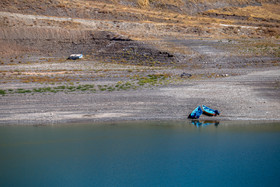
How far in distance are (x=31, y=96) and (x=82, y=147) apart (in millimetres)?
8243

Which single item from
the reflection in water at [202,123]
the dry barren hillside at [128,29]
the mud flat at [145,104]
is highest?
the dry barren hillside at [128,29]

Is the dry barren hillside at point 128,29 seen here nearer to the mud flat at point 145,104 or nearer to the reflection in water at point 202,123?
the mud flat at point 145,104

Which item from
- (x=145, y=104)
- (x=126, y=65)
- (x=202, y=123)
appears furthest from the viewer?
(x=126, y=65)

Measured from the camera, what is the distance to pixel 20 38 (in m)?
43.1

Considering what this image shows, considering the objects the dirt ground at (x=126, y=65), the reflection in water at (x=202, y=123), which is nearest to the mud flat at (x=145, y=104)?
the dirt ground at (x=126, y=65)

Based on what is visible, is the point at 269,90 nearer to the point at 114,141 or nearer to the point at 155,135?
the point at 155,135

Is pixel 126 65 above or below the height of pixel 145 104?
above

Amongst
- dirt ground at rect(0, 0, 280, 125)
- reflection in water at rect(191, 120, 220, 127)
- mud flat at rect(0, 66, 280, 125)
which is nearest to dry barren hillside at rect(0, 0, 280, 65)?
dirt ground at rect(0, 0, 280, 125)

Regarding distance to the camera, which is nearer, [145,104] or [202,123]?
[202,123]

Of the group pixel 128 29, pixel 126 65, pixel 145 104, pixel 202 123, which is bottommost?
pixel 202 123

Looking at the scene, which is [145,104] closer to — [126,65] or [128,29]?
[126,65]

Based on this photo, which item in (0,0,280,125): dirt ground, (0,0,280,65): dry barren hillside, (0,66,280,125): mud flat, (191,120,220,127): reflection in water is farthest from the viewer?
(0,0,280,65): dry barren hillside

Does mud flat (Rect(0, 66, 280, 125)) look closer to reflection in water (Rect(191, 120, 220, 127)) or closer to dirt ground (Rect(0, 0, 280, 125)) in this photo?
dirt ground (Rect(0, 0, 280, 125))

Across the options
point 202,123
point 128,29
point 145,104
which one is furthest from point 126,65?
point 202,123
